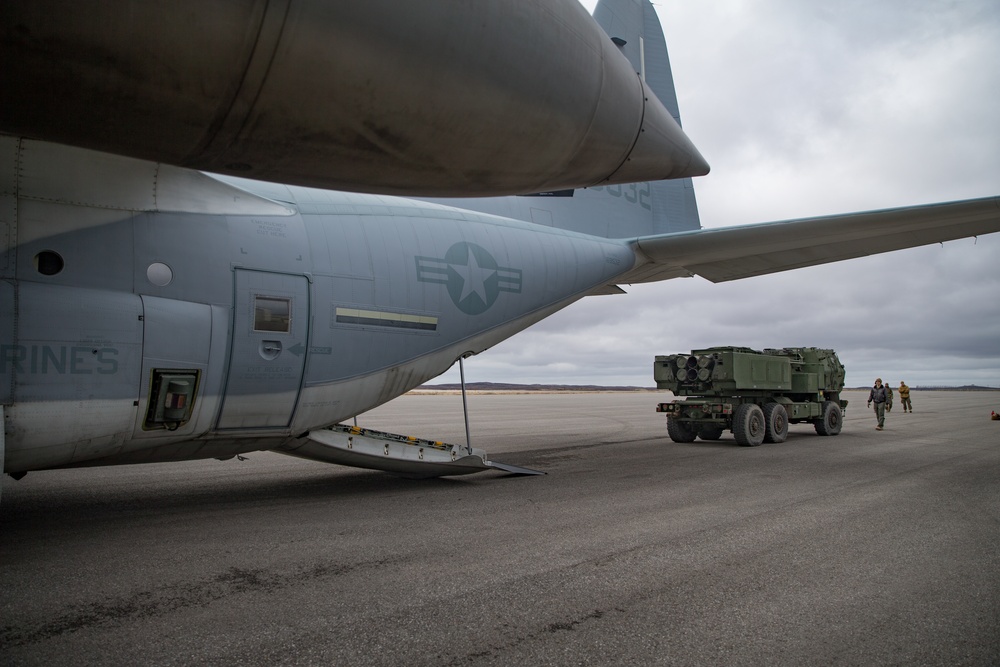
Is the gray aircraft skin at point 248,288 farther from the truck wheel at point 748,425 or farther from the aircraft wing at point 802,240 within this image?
the truck wheel at point 748,425

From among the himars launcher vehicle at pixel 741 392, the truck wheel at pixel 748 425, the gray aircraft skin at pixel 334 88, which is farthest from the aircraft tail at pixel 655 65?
the gray aircraft skin at pixel 334 88

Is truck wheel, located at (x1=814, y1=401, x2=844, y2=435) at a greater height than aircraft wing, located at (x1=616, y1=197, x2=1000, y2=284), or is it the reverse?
aircraft wing, located at (x1=616, y1=197, x2=1000, y2=284)

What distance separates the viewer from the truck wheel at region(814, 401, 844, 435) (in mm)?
17344

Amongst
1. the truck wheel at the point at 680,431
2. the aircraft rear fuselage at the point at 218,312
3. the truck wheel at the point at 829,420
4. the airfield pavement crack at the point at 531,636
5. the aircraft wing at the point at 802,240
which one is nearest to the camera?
the airfield pavement crack at the point at 531,636

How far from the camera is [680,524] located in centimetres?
639

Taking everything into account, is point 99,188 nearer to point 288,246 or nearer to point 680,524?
point 288,246

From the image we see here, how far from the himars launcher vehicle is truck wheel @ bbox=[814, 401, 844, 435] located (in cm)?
3

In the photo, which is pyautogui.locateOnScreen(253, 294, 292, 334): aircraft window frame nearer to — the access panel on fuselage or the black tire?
the access panel on fuselage

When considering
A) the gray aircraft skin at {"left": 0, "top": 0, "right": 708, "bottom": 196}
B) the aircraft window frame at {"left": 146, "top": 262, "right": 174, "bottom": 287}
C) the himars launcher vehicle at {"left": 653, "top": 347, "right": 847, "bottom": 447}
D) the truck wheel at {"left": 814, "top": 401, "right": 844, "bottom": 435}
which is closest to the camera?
the gray aircraft skin at {"left": 0, "top": 0, "right": 708, "bottom": 196}

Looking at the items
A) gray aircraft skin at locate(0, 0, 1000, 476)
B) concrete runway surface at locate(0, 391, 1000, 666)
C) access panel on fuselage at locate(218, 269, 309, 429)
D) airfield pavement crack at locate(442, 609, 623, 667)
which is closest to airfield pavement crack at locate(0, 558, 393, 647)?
concrete runway surface at locate(0, 391, 1000, 666)

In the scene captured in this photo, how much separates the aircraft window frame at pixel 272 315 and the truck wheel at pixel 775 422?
11877 mm

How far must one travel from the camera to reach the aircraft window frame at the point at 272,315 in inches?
264

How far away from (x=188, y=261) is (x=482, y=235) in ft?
12.7

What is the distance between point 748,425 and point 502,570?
425 inches
